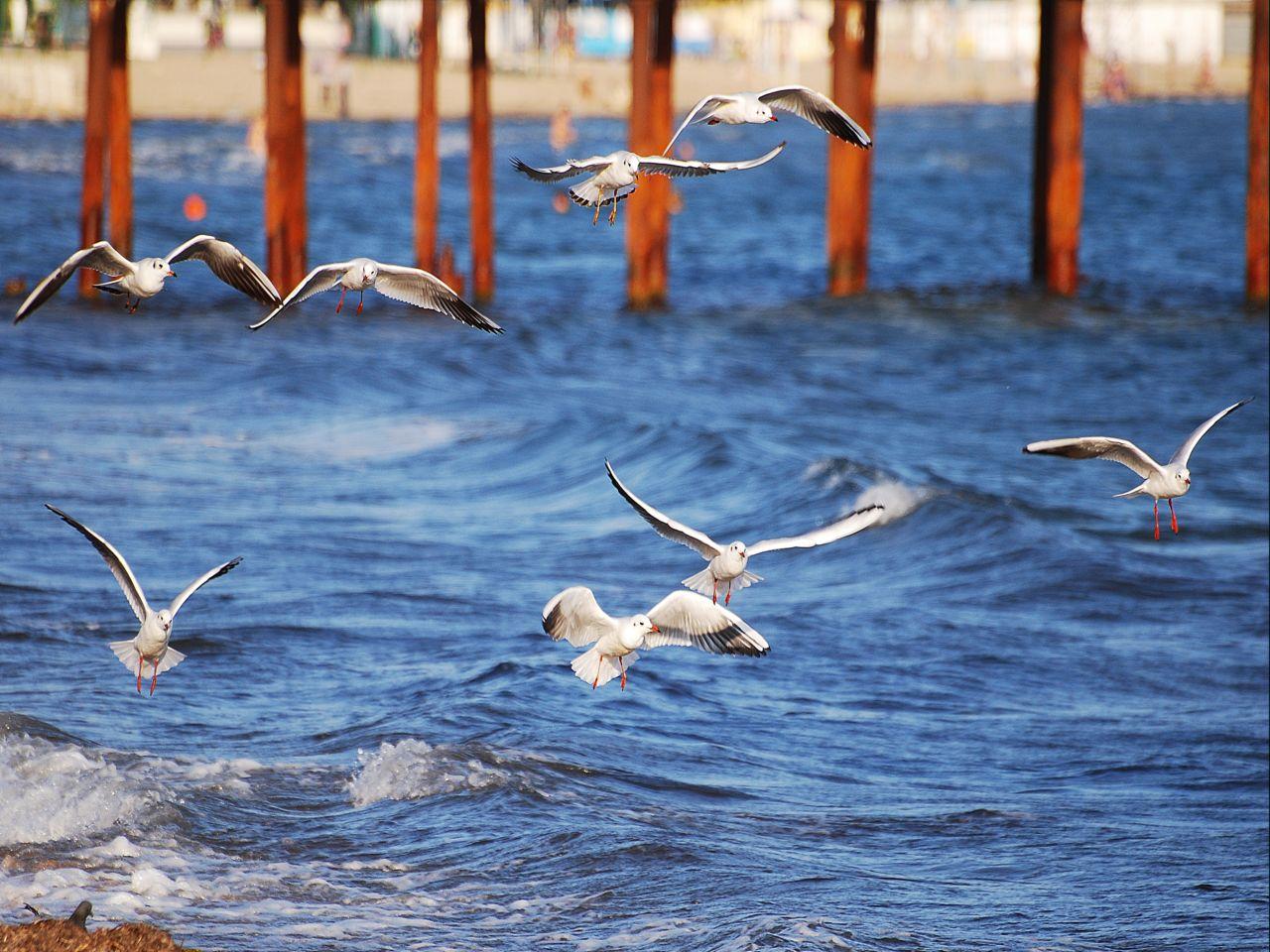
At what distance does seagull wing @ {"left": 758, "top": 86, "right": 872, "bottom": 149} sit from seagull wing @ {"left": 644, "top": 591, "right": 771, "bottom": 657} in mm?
1563

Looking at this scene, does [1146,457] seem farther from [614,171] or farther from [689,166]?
[614,171]

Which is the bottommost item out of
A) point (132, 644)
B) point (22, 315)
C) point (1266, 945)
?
point (1266, 945)

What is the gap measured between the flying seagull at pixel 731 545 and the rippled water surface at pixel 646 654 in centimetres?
125

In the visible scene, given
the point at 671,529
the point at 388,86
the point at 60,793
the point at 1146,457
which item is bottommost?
the point at 60,793

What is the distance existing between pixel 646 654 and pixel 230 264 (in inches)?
170

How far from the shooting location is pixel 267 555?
1226 centimetres

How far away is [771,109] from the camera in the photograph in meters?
6.91

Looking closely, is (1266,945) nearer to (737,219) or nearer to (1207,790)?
(1207,790)

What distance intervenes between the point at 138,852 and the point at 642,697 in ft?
11.0

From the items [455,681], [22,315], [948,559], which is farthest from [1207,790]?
[22,315]

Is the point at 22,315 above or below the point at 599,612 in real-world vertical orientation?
above

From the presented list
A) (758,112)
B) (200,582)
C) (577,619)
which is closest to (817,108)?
(758,112)

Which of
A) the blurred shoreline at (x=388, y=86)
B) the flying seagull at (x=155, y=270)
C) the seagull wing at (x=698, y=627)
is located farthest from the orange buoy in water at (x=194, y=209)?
the seagull wing at (x=698, y=627)

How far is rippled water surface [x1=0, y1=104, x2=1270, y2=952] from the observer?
734 cm
